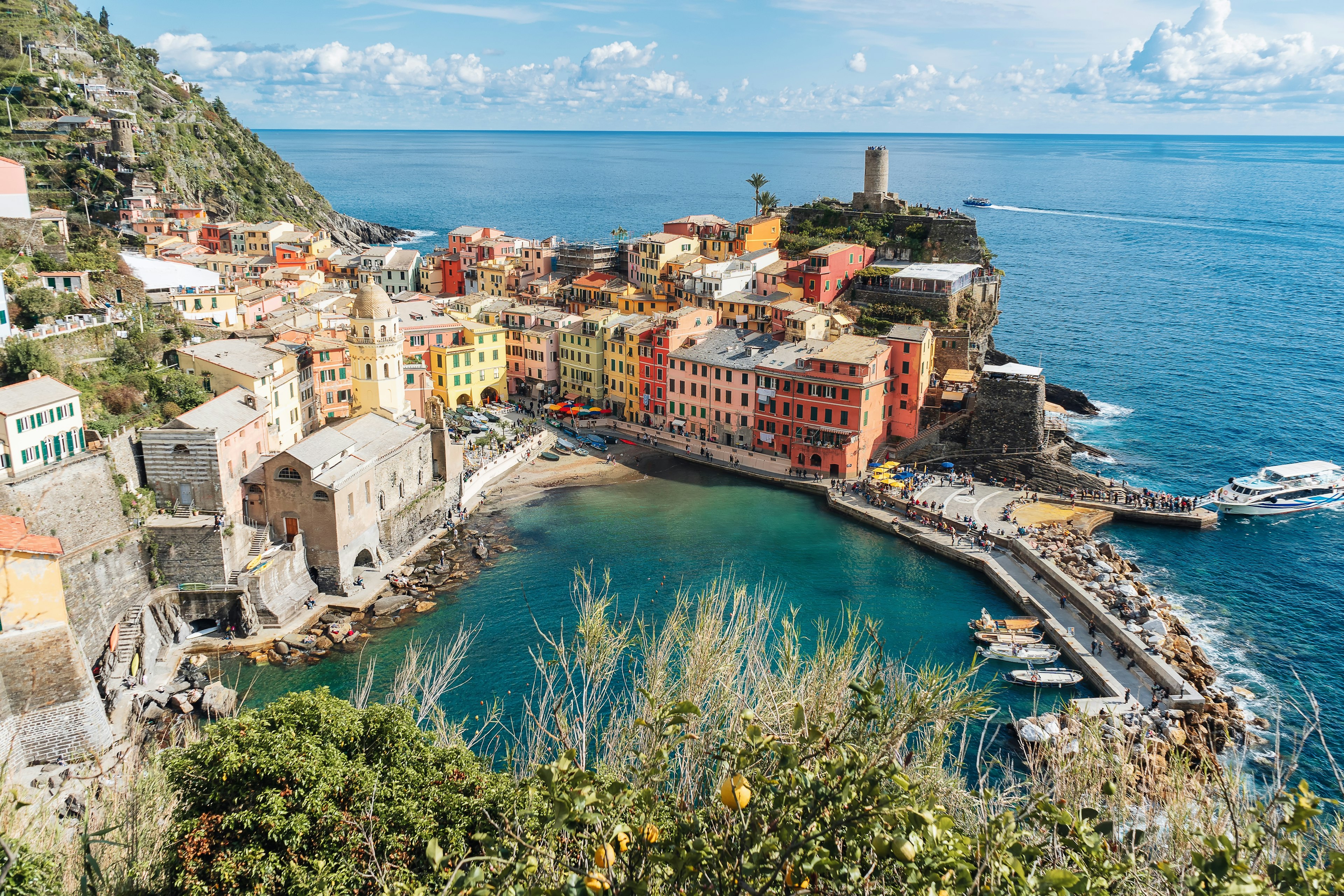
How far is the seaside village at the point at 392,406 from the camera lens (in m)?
34.8

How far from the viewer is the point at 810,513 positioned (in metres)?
52.6

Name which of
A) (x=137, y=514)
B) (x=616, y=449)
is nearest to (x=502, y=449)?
(x=616, y=449)

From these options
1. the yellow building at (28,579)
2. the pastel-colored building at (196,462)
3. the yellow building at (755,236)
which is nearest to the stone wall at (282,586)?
the pastel-colored building at (196,462)

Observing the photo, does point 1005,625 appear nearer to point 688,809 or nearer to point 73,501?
point 688,809

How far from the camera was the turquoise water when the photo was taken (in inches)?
1430

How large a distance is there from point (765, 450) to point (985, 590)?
1938 cm

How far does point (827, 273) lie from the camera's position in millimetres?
70750

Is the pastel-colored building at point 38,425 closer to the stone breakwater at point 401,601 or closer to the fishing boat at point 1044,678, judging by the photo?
the stone breakwater at point 401,601

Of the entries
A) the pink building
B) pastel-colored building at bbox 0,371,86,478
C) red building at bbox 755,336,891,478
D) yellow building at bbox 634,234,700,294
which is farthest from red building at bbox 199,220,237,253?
red building at bbox 755,336,891,478

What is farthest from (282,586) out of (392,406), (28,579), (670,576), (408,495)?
(670,576)

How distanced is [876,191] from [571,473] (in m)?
43.6

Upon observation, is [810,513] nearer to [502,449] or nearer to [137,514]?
[502,449]

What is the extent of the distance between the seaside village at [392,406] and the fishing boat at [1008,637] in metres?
1.94

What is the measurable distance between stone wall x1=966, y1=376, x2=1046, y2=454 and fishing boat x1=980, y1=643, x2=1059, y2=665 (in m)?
20.6
